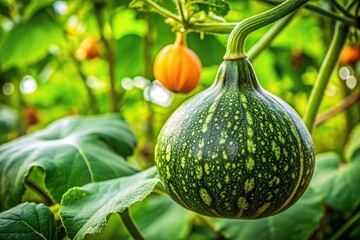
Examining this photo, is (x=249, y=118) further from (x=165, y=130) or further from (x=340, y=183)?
(x=340, y=183)

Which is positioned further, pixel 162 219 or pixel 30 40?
pixel 30 40

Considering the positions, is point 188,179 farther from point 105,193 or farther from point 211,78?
point 211,78

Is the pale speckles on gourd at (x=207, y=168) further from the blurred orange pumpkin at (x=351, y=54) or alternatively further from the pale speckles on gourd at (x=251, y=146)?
the blurred orange pumpkin at (x=351, y=54)

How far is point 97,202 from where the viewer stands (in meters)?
0.92

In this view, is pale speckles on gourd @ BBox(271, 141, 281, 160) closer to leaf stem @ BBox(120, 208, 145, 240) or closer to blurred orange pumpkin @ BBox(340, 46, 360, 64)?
leaf stem @ BBox(120, 208, 145, 240)

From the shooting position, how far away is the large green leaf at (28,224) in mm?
893

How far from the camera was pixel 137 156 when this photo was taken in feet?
7.04

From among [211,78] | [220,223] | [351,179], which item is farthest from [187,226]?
[211,78]

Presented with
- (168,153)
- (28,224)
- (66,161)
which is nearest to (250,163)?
(168,153)

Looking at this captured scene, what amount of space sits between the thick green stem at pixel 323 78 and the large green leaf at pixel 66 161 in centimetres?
45

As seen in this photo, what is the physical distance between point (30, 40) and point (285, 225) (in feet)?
4.53

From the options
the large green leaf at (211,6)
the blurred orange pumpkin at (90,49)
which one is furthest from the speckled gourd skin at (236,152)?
the blurred orange pumpkin at (90,49)

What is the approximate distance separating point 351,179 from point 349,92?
0.77m

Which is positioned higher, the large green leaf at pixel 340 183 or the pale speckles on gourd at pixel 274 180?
the pale speckles on gourd at pixel 274 180
